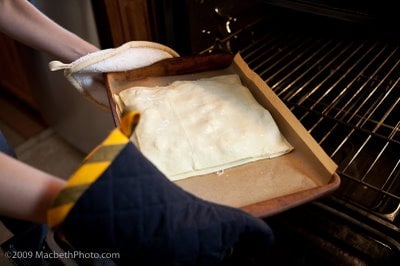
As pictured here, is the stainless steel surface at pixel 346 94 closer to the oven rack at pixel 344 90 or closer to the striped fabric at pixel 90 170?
the oven rack at pixel 344 90

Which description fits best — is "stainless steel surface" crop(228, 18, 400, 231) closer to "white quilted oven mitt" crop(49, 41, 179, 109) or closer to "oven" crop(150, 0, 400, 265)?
"oven" crop(150, 0, 400, 265)

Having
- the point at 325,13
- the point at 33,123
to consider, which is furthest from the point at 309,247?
the point at 33,123

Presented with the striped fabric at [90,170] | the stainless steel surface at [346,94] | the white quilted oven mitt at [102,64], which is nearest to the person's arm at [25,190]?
the striped fabric at [90,170]

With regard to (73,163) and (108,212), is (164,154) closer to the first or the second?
(108,212)

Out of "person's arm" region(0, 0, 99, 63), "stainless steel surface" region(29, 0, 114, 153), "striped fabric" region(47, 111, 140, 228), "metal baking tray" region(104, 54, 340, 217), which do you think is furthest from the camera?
"stainless steel surface" region(29, 0, 114, 153)

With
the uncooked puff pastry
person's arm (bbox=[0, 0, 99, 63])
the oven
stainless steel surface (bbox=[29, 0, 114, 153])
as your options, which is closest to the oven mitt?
the uncooked puff pastry

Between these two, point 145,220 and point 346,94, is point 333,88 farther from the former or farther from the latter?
point 145,220

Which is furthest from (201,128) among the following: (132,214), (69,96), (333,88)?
(69,96)
